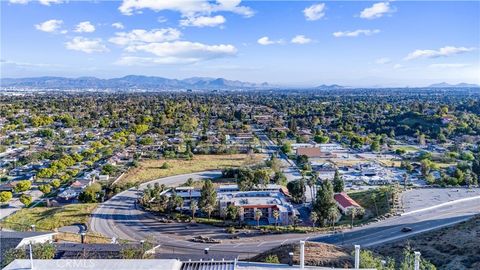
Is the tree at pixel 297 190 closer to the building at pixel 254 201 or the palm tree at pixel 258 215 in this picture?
the building at pixel 254 201

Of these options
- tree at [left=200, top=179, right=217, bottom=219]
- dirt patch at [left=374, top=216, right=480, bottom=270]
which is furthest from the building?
dirt patch at [left=374, top=216, right=480, bottom=270]

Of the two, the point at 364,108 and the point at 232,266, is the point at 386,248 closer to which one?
the point at 232,266

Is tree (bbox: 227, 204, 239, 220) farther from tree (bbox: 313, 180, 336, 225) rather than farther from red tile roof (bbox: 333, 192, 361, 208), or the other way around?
red tile roof (bbox: 333, 192, 361, 208)

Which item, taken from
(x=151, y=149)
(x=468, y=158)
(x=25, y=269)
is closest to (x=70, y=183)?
(x=151, y=149)

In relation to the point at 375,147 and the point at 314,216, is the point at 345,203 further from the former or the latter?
the point at 375,147

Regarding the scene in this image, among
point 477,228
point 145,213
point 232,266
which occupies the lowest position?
point 145,213

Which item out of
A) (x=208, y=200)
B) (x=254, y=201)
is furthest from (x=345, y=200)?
(x=208, y=200)
